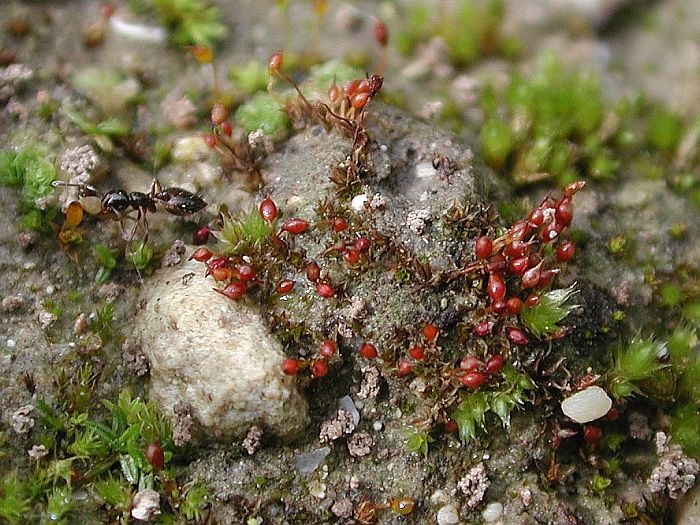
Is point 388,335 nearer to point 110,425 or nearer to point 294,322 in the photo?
point 294,322

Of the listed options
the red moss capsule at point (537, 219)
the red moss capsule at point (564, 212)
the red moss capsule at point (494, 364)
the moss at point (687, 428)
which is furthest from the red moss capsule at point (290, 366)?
the moss at point (687, 428)

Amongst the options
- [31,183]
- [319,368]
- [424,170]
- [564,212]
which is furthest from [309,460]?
[31,183]

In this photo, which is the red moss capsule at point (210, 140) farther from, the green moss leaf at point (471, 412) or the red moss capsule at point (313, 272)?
the green moss leaf at point (471, 412)

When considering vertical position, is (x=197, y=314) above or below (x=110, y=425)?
above

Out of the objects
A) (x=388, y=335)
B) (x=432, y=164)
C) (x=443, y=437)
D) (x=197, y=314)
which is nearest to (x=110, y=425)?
(x=197, y=314)

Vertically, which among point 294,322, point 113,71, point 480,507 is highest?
point 113,71

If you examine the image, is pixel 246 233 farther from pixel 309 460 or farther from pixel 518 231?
pixel 518 231

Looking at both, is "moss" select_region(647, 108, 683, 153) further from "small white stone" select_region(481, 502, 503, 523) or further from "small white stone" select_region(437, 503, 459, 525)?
"small white stone" select_region(437, 503, 459, 525)
